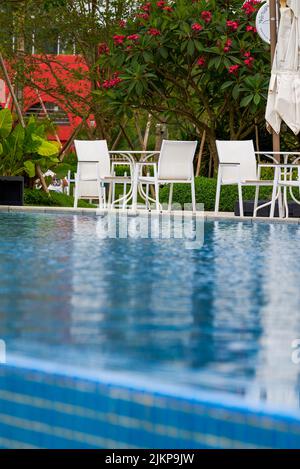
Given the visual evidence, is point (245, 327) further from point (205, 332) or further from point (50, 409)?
point (50, 409)

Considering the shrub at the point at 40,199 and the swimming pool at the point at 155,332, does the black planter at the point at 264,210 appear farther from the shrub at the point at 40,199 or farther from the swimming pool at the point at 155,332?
the swimming pool at the point at 155,332

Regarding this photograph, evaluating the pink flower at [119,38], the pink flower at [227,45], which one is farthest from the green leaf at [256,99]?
the pink flower at [119,38]

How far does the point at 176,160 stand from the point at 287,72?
198 cm

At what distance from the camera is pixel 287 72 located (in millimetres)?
13953

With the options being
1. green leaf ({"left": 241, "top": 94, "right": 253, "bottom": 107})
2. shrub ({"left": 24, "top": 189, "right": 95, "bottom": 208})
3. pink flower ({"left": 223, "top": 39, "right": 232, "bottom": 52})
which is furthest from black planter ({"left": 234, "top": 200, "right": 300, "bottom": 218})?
pink flower ({"left": 223, "top": 39, "right": 232, "bottom": 52})

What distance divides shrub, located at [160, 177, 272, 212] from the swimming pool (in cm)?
806

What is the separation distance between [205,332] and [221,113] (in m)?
15.0

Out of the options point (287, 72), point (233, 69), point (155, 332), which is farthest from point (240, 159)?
point (155, 332)

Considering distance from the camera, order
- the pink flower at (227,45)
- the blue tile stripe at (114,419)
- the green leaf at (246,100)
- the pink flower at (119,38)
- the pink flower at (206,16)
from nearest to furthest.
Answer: the blue tile stripe at (114,419)
the green leaf at (246,100)
the pink flower at (227,45)
the pink flower at (206,16)
the pink flower at (119,38)

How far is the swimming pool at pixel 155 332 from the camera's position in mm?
3014

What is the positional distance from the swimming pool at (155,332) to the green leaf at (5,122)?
7.56m

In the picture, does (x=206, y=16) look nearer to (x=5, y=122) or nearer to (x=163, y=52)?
(x=163, y=52)

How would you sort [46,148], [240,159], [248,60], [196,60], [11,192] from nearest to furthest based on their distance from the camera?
[240,159]
[11,192]
[46,148]
[248,60]
[196,60]

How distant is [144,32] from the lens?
1800 centimetres
